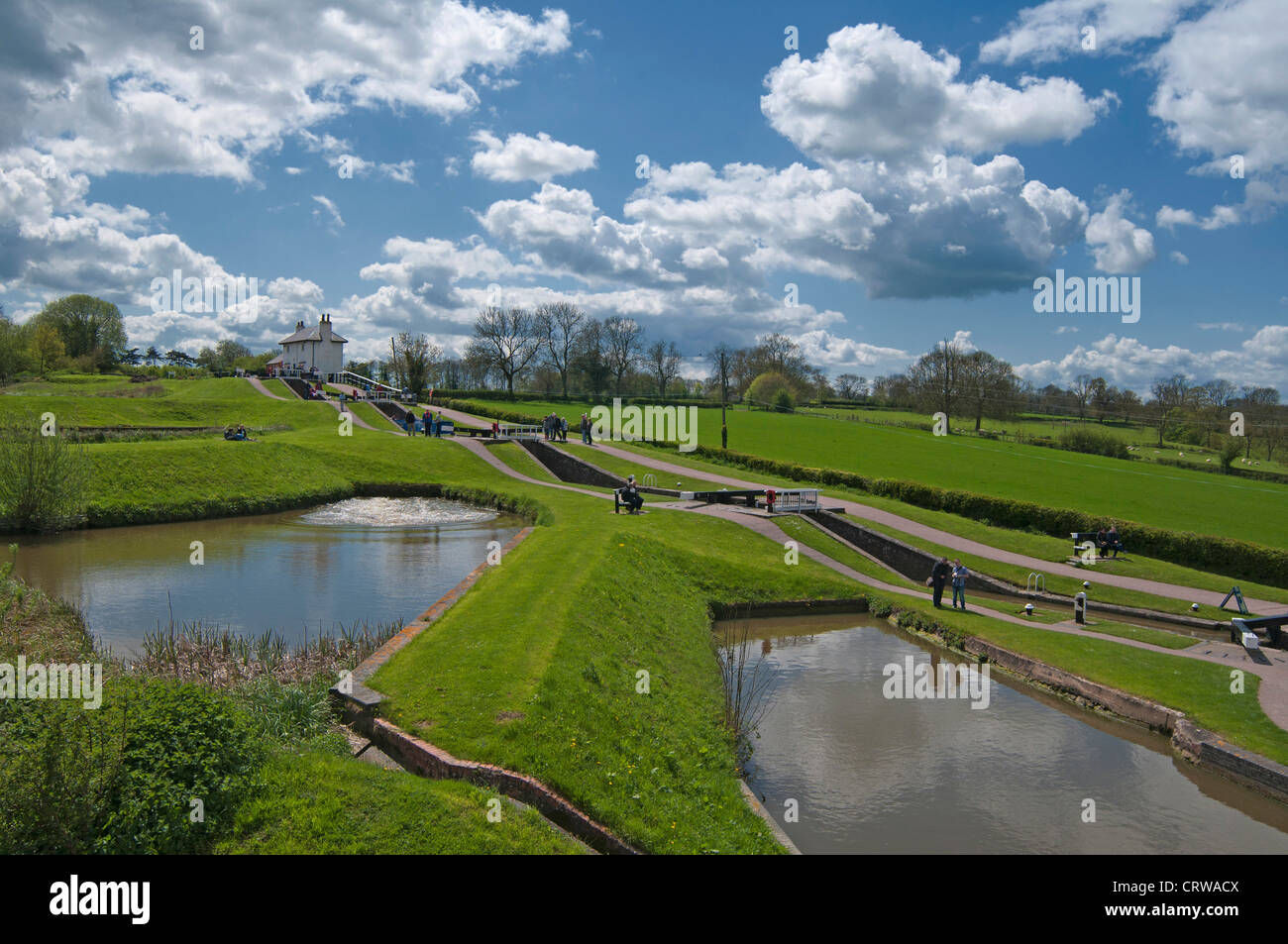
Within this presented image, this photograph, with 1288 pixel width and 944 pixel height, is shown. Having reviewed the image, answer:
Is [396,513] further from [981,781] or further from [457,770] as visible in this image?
[981,781]

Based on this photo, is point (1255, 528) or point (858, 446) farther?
point (858, 446)

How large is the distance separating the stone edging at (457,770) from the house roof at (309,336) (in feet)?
228

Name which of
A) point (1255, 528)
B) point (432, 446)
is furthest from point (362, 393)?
point (1255, 528)

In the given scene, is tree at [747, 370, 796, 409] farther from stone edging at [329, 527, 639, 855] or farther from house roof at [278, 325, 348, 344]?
stone edging at [329, 527, 639, 855]

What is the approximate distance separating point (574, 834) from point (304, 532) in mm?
21541

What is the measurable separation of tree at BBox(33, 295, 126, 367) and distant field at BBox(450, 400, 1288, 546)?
7666cm

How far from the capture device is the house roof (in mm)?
73000

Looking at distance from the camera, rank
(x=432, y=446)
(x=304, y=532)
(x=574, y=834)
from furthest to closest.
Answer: (x=432, y=446) < (x=304, y=532) < (x=574, y=834)

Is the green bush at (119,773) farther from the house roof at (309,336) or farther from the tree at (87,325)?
the tree at (87,325)

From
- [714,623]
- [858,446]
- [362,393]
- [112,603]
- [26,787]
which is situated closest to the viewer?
[26,787]

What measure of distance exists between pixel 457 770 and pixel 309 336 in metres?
74.3

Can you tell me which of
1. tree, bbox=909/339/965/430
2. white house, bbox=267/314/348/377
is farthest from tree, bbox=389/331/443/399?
tree, bbox=909/339/965/430
